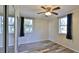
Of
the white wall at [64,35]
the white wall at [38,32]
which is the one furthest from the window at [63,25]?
the white wall at [38,32]

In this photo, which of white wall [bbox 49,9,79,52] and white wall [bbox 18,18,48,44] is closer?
white wall [bbox 49,9,79,52]

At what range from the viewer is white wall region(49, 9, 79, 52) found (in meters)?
3.40

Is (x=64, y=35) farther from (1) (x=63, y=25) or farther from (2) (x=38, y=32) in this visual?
(2) (x=38, y=32)

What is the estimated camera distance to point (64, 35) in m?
3.98

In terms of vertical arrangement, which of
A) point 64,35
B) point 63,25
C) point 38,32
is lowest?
point 64,35

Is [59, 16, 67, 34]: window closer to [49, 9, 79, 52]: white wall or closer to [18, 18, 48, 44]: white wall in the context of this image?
[49, 9, 79, 52]: white wall

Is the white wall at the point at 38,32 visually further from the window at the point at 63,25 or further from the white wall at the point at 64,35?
the window at the point at 63,25


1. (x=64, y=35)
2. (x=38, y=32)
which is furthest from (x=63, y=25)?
(x=38, y=32)

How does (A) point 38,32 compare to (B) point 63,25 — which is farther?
(A) point 38,32

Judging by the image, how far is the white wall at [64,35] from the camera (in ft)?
11.2

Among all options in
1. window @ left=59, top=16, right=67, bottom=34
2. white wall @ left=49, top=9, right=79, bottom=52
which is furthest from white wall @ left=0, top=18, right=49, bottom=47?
window @ left=59, top=16, right=67, bottom=34
